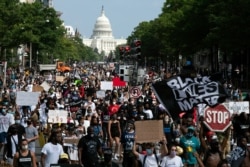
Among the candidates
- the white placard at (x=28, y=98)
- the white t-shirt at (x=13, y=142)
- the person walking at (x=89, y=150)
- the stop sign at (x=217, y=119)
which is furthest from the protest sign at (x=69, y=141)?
the white placard at (x=28, y=98)

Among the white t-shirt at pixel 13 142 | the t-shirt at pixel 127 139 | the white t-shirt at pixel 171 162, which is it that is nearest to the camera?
the white t-shirt at pixel 171 162

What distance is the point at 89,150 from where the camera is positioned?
1522 cm

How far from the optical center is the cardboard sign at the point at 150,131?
600 inches

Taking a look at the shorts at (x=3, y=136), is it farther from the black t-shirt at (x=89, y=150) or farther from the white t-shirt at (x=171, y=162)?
the white t-shirt at (x=171, y=162)

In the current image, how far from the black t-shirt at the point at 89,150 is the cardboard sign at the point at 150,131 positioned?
2.35 ft

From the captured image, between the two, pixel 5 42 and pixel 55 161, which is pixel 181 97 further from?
pixel 5 42

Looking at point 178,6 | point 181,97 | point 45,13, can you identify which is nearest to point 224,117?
point 181,97

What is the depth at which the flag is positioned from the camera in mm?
13469

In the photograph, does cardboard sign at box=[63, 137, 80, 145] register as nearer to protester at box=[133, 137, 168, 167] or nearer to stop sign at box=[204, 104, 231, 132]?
stop sign at box=[204, 104, 231, 132]

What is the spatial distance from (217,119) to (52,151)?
3.72m

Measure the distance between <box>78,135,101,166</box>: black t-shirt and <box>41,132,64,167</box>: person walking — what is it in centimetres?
75

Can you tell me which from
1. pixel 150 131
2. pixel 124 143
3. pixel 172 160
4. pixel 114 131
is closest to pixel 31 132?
pixel 124 143

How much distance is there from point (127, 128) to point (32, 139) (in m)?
1.94

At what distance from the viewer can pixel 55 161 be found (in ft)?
47.4
